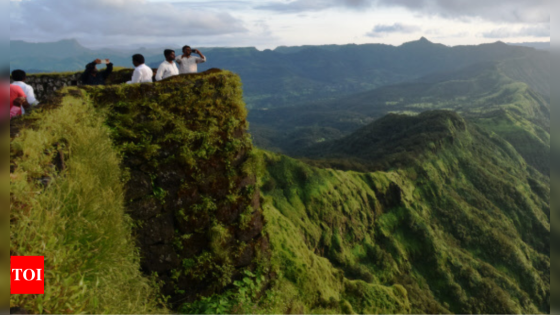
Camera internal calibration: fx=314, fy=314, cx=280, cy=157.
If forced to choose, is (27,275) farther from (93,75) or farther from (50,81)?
(50,81)

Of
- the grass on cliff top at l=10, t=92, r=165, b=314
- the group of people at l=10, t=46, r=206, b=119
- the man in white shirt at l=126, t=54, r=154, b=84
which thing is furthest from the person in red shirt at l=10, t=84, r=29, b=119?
the man in white shirt at l=126, t=54, r=154, b=84

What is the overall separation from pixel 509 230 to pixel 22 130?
323 ft

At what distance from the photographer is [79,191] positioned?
Result: 22.8 ft

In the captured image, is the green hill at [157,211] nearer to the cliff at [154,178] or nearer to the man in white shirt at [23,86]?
the cliff at [154,178]

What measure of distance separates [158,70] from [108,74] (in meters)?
3.54

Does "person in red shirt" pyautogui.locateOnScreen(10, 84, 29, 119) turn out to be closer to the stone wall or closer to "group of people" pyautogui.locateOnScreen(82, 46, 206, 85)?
"group of people" pyautogui.locateOnScreen(82, 46, 206, 85)

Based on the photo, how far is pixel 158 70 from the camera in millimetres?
11820

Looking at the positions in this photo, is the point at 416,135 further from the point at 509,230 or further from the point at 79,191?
the point at 79,191

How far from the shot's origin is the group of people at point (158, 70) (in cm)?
1112

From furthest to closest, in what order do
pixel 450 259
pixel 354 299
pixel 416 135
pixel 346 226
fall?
pixel 416 135 < pixel 450 259 < pixel 346 226 < pixel 354 299

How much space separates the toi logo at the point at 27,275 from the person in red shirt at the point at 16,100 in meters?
5.33

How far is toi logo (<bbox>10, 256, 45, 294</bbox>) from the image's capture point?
468 centimetres

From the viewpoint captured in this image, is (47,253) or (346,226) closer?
(47,253)

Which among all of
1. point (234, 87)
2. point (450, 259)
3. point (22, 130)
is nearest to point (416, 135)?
point (450, 259)
